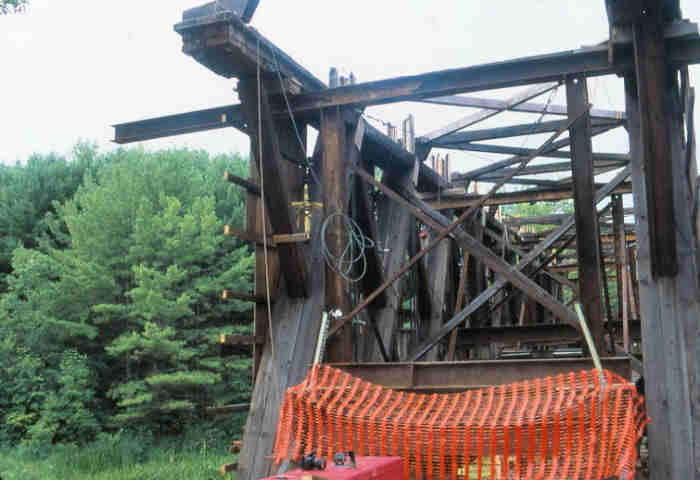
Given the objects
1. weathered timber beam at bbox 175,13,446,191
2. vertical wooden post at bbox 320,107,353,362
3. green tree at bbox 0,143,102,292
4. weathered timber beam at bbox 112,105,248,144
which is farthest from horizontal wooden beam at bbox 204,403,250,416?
green tree at bbox 0,143,102,292

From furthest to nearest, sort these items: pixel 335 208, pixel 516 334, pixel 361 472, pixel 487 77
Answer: pixel 516 334, pixel 335 208, pixel 487 77, pixel 361 472

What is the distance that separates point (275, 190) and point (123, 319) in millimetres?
19555

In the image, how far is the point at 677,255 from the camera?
654cm

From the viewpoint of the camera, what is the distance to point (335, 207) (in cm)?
795

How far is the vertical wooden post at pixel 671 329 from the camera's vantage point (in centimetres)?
615

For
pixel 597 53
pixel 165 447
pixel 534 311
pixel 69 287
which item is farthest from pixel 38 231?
pixel 597 53

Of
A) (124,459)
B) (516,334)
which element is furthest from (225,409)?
(124,459)

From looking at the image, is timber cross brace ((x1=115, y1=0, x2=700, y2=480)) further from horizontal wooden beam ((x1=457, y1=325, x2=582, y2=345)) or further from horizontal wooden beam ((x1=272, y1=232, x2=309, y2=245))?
horizontal wooden beam ((x1=457, y1=325, x2=582, y2=345))

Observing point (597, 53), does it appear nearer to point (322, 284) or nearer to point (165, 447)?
point (322, 284)

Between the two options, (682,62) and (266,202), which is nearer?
(682,62)

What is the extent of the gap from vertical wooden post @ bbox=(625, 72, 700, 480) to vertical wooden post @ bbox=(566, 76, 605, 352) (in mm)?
397

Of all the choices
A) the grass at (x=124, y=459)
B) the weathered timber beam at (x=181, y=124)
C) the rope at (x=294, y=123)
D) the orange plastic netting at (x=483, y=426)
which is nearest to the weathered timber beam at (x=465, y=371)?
the orange plastic netting at (x=483, y=426)

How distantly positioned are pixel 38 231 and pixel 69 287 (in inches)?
270

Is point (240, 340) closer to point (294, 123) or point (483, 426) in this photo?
point (294, 123)
